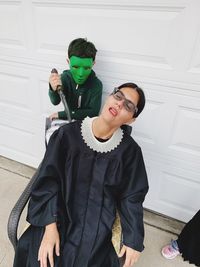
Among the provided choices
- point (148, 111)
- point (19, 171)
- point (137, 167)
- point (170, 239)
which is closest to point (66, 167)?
point (137, 167)

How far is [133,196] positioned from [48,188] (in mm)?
392

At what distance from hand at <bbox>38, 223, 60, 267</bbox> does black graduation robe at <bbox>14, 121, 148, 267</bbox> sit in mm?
35

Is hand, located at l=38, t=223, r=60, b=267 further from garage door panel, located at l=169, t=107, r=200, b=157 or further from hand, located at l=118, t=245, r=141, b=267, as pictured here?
garage door panel, located at l=169, t=107, r=200, b=157

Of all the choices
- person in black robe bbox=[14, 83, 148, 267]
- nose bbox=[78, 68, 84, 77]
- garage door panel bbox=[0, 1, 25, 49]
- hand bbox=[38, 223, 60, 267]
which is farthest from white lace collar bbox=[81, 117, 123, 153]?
garage door panel bbox=[0, 1, 25, 49]

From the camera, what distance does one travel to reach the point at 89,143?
108cm

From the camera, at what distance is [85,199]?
1.15 m

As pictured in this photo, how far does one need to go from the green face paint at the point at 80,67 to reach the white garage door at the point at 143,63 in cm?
26

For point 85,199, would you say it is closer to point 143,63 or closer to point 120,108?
point 120,108

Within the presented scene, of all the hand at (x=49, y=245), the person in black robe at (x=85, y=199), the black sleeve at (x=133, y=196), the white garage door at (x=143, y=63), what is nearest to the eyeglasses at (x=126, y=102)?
the person in black robe at (x=85, y=199)

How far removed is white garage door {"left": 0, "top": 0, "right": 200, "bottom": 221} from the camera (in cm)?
125

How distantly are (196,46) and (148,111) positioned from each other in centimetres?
44

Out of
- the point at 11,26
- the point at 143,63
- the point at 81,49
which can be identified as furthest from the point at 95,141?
the point at 11,26

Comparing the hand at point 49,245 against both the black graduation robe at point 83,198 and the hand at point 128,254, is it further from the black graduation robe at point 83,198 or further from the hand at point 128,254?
the hand at point 128,254

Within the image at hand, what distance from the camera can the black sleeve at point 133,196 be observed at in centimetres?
110
